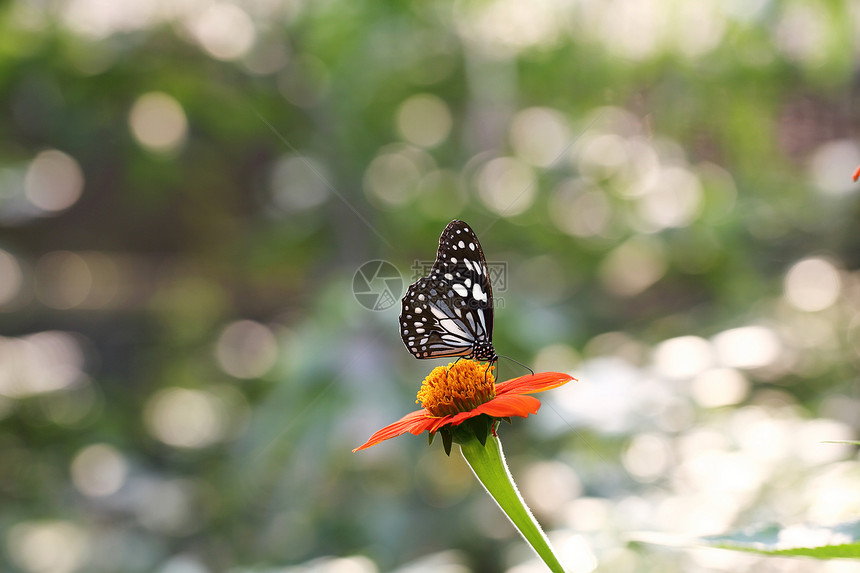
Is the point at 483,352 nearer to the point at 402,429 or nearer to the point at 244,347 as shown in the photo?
the point at 402,429

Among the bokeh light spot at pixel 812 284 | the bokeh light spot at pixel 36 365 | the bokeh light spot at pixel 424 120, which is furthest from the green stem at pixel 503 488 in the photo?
the bokeh light spot at pixel 36 365

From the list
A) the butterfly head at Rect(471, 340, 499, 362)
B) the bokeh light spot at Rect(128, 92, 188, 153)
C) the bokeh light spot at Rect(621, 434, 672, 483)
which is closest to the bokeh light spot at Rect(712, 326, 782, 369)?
the bokeh light spot at Rect(621, 434, 672, 483)

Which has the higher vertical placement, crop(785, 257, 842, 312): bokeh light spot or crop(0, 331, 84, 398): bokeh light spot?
crop(0, 331, 84, 398): bokeh light spot

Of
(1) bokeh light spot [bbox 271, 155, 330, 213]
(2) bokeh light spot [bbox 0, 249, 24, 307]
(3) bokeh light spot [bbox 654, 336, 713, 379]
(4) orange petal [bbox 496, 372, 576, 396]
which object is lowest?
(4) orange petal [bbox 496, 372, 576, 396]

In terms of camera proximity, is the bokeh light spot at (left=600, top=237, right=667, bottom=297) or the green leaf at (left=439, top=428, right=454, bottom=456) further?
the bokeh light spot at (left=600, top=237, right=667, bottom=297)

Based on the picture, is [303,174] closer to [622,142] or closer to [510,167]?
[510,167]

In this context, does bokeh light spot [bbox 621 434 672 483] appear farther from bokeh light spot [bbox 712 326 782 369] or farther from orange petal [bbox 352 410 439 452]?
orange petal [bbox 352 410 439 452]

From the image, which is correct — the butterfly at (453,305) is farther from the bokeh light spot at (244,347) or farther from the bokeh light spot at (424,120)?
the bokeh light spot at (244,347)

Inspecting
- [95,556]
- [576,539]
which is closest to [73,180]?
[95,556]
